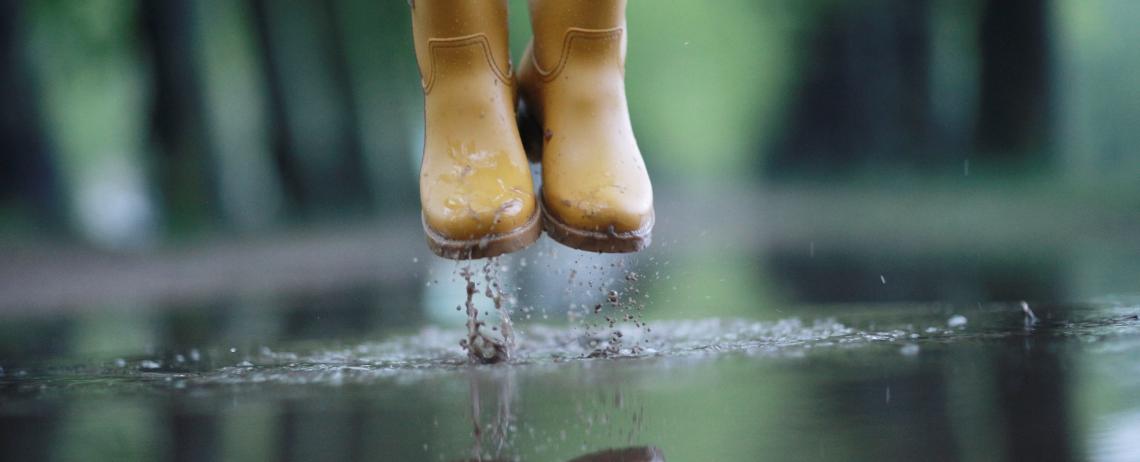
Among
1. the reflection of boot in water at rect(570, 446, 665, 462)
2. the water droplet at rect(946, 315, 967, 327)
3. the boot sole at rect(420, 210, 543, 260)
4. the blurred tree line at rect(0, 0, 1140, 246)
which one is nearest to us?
the reflection of boot in water at rect(570, 446, 665, 462)

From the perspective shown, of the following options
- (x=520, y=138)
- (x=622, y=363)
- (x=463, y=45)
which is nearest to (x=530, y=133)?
(x=520, y=138)

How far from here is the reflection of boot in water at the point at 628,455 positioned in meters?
0.83

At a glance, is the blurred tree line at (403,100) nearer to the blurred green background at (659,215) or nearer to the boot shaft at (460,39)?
the blurred green background at (659,215)

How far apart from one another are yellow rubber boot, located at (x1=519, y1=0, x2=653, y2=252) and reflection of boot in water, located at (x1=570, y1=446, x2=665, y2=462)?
1.55ft

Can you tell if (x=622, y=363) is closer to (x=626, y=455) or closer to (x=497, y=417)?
(x=497, y=417)

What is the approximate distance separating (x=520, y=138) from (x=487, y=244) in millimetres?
193

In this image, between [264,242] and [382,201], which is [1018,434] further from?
[382,201]

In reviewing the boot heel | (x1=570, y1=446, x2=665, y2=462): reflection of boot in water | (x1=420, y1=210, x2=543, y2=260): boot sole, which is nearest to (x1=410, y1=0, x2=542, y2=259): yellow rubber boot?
(x1=420, y1=210, x2=543, y2=260): boot sole

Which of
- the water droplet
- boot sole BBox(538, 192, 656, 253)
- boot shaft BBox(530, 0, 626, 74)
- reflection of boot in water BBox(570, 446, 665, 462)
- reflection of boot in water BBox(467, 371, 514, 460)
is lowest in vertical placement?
reflection of boot in water BBox(570, 446, 665, 462)

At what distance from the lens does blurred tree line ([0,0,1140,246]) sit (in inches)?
141

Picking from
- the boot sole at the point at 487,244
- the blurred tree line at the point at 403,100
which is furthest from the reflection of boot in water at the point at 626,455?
the blurred tree line at the point at 403,100

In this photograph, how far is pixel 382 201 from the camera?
13.9 feet

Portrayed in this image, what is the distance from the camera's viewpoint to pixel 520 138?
144 cm

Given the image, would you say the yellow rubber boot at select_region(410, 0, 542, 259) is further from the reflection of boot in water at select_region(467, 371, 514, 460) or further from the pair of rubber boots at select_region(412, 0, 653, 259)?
the reflection of boot in water at select_region(467, 371, 514, 460)
